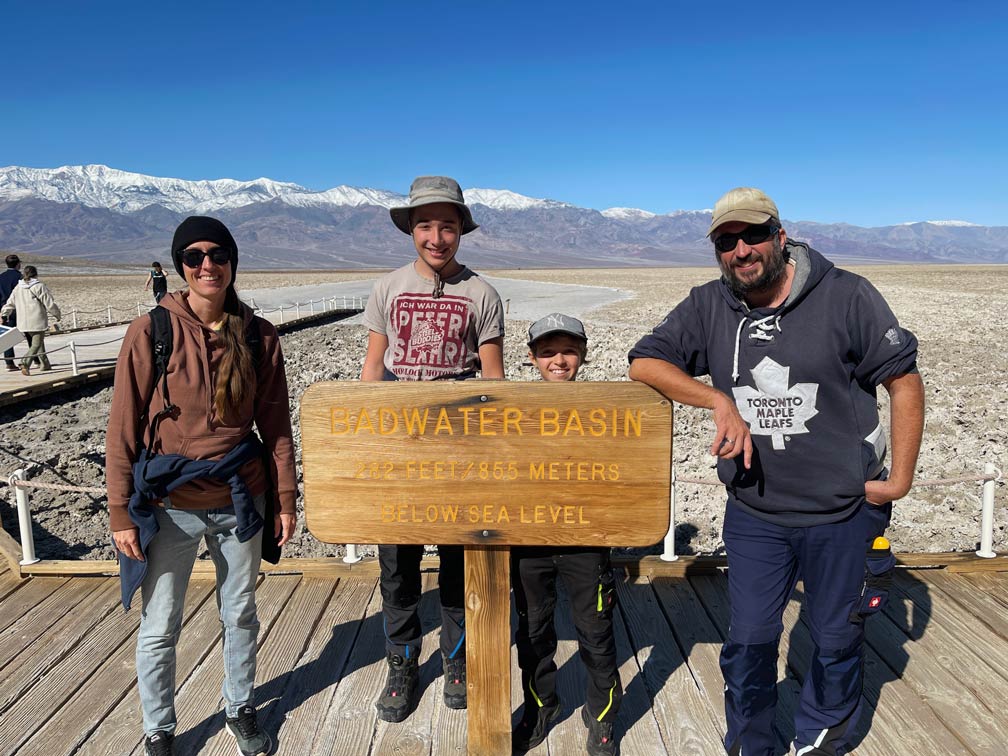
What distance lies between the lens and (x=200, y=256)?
2.27 m

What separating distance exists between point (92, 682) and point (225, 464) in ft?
4.82


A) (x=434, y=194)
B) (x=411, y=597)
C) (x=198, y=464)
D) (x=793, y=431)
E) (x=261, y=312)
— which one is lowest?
(x=261, y=312)

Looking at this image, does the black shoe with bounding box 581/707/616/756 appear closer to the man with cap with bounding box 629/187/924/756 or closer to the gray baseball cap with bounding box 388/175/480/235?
the man with cap with bounding box 629/187/924/756

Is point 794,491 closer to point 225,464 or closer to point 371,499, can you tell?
point 371,499

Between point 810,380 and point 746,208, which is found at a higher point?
point 746,208

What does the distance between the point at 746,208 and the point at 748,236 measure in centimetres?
9

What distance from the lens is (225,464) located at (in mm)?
2332

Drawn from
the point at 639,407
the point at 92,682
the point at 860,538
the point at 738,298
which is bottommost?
the point at 92,682

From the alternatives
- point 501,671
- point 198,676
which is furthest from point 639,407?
point 198,676

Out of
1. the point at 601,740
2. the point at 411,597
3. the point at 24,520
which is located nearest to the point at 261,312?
the point at 24,520

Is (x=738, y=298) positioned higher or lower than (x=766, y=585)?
higher

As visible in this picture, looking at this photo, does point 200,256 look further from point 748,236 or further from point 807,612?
point 807,612

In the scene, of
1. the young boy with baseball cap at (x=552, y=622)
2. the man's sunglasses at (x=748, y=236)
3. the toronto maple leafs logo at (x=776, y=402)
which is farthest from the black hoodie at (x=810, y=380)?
the young boy with baseball cap at (x=552, y=622)

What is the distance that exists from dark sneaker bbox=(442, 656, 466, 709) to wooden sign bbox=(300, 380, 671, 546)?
86 cm
